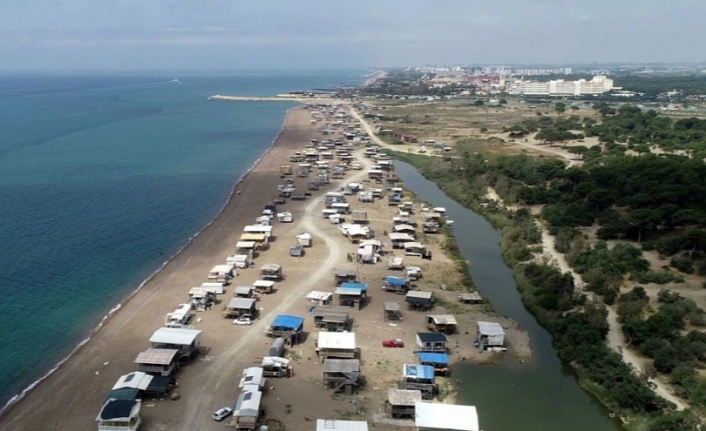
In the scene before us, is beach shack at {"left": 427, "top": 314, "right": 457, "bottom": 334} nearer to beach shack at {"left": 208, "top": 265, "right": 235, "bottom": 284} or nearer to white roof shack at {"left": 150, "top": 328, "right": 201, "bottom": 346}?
white roof shack at {"left": 150, "top": 328, "right": 201, "bottom": 346}

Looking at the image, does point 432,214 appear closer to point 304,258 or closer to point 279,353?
point 304,258

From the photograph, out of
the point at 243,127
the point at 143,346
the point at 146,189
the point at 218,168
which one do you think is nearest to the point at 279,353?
the point at 143,346

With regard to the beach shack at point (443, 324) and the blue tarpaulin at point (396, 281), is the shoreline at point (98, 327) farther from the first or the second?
the beach shack at point (443, 324)

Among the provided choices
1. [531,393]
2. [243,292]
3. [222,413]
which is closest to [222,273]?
[243,292]

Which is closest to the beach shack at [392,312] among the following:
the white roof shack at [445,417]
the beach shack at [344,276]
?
the beach shack at [344,276]

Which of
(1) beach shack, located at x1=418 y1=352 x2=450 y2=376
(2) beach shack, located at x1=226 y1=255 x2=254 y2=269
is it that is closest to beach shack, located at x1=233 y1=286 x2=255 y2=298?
(2) beach shack, located at x1=226 y1=255 x2=254 y2=269

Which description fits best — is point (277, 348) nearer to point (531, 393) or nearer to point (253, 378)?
point (253, 378)

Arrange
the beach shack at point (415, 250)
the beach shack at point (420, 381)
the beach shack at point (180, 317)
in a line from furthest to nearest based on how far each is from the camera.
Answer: the beach shack at point (415, 250) < the beach shack at point (180, 317) < the beach shack at point (420, 381)
